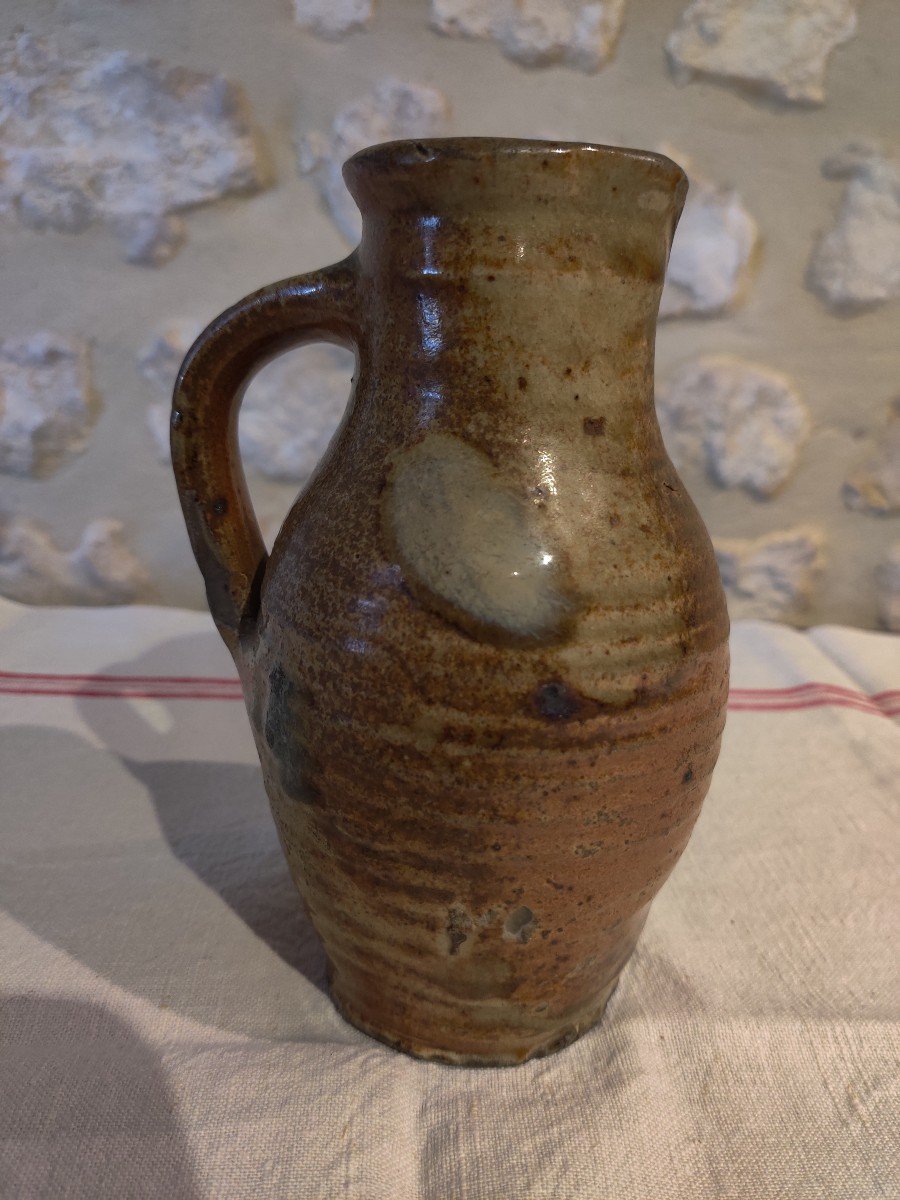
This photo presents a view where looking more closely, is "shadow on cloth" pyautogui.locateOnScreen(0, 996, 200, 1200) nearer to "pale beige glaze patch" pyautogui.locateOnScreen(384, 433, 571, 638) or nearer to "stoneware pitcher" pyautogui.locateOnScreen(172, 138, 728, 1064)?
"stoneware pitcher" pyautogui.locateOnScreen(172, 138, 728, 1064)

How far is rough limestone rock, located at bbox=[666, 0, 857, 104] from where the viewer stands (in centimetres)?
116

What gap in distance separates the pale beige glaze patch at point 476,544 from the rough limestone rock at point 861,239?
0.98 metres

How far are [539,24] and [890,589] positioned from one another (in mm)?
960

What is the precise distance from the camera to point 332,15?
3.80ft

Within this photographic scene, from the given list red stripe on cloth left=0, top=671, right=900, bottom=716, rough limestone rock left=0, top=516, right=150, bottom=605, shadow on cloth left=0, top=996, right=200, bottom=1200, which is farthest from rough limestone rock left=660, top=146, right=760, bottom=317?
shadow on cloth left=0, top=996, right=200, bottom=1200

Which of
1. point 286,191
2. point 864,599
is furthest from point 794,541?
point 286,191

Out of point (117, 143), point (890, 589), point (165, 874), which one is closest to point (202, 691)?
point (165, 874)

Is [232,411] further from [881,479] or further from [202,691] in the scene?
[881,479]

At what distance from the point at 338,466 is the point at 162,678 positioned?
2.36 ft

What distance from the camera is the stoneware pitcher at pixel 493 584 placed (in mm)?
504

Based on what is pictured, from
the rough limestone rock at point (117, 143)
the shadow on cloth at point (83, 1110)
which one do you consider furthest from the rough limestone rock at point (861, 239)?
the shadow on cloth at point (83, 1110)

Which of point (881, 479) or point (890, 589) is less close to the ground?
point (881, 479)

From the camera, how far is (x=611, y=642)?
51 cm

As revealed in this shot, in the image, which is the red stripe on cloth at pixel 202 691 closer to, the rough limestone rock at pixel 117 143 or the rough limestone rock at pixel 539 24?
the rough limestone rock at pixel 117 143
